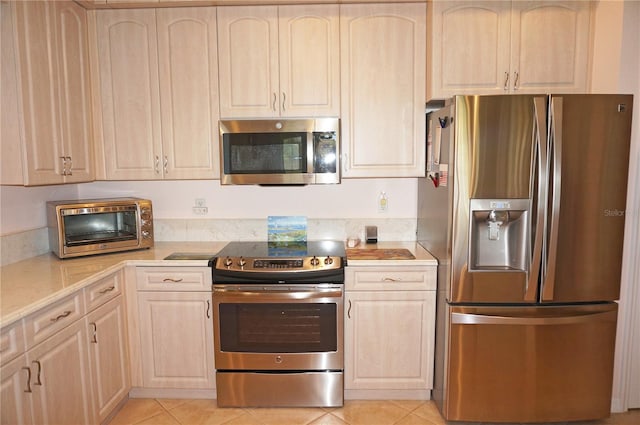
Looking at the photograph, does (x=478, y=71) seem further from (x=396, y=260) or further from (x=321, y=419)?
(x=321, y=419)

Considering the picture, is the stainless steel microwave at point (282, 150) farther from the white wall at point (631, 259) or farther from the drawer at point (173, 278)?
the white wall at point (631, 259)

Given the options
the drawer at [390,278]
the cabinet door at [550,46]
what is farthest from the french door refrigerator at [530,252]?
the cabinet door at [550,46]

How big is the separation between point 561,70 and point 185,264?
2507 mm

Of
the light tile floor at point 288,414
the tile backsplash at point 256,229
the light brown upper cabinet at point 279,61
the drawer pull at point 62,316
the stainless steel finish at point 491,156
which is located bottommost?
the light tile floor at point 288,414

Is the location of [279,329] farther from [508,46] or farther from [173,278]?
[508,46]

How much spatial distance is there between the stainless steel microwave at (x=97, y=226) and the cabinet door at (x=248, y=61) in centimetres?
87

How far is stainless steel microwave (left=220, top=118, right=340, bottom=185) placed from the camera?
103 inches

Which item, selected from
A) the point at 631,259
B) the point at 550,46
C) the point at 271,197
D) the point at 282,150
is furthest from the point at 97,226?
the point at 631,259

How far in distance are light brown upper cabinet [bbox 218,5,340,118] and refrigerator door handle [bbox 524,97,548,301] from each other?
1.15 m

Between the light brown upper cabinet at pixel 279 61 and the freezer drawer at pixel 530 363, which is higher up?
the light brown upper cabinet at pixel 279 61

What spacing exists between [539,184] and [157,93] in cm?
229

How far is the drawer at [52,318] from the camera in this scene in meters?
1.73

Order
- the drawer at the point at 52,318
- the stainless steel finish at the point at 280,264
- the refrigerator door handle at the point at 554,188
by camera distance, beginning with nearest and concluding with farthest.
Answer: the drawer at the point at 52,318, the refrigerator door handle at the point at 554,188, the stainless steel finish at the point at 280,264

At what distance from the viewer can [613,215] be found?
2.14m
